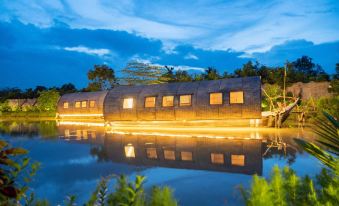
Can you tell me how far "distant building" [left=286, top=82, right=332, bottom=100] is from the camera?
30.8 m

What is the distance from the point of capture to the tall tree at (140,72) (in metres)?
47.5

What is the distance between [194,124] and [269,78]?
16858mm

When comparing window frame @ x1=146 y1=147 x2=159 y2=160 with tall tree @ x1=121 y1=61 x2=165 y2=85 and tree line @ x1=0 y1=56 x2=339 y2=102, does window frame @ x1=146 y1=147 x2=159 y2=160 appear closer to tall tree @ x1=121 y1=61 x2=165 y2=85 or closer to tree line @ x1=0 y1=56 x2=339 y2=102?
tree line @ x1=0 y1=56 x2=339 y2=102

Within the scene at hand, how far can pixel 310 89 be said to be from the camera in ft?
103

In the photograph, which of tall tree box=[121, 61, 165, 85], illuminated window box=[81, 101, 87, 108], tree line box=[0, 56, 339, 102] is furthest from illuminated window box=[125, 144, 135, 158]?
tall tree box=[121, 61, 165, 85]

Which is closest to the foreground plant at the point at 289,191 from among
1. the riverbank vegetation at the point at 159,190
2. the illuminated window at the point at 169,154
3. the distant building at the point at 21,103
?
the riverbank vegetation at the point at 159,190

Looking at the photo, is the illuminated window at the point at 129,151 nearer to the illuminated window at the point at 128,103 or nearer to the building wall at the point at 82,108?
the illuminated window at the point at 128,103

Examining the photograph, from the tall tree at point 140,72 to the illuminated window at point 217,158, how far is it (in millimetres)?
37307

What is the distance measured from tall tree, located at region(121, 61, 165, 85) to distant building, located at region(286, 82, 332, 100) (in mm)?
21296

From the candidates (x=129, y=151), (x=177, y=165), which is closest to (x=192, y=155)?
(x=177, y=165)

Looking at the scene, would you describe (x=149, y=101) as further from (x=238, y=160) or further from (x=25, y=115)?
(x=25, y=115)

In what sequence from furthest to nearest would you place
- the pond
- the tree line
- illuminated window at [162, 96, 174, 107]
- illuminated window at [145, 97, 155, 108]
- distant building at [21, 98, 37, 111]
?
1. distant building at [21, 98, 37, 111]
2. the tree line
3. illuminated window at [145, 97, 155, 108]
4. illuminated window at [162, 96, 174, 107]
5. the pond

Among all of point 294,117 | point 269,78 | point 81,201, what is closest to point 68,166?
point 81,201

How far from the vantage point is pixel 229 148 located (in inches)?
450
